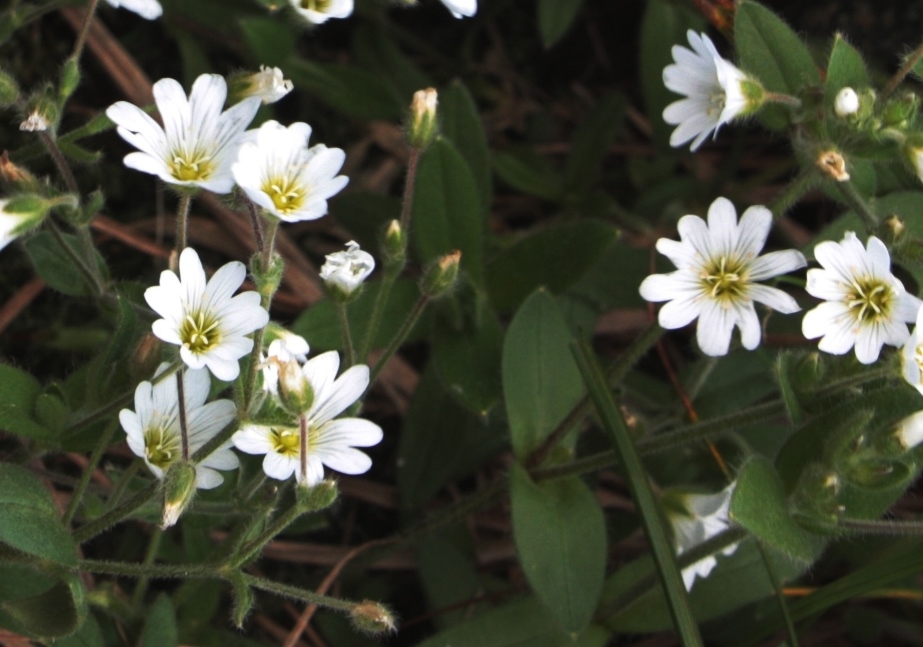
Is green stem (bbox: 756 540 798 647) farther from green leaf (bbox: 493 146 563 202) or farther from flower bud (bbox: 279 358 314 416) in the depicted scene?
green leaf (bbox: 493 146 563 202)

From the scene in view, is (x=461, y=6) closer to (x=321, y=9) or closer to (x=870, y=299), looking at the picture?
(x=321, y=9)

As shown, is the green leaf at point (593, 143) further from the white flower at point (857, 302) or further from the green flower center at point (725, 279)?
the white flower at point (857, 302)

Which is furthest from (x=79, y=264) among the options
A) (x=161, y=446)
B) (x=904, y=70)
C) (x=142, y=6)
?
(x=904, y=70)

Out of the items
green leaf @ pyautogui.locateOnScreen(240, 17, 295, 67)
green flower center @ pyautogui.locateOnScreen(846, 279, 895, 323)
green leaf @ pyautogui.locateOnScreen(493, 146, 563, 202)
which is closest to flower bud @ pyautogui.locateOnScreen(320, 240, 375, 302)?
green flower center @ pyautogui.locateOnScreen(846, 279, 895, 323)

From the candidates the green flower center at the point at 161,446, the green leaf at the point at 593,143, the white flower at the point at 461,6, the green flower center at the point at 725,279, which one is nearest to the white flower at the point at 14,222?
the green flower center at the point at 161,446

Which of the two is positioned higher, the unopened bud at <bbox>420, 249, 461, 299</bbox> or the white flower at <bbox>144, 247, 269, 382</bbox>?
the white flower at <bbox>144, 247, 269, 382</bbox>

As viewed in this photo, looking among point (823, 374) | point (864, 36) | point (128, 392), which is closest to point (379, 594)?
point (128, 392)
